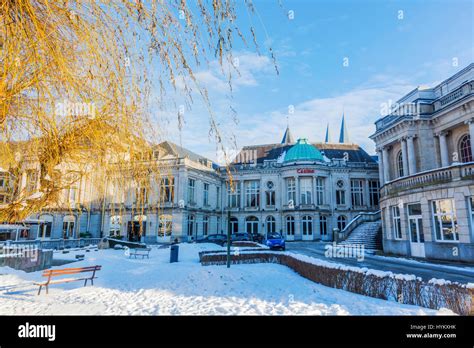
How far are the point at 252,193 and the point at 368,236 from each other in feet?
70.8

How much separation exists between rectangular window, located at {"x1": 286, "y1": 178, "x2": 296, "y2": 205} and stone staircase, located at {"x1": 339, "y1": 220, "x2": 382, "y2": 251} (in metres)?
13.3

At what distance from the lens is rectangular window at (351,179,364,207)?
42969 millimetres

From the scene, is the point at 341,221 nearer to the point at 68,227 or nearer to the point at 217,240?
the point at 217,240

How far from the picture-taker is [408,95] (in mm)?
27469

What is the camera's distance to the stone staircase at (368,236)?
24.5 m

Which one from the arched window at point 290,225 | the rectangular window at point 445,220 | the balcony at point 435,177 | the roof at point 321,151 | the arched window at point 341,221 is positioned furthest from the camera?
the roof at point 321,151

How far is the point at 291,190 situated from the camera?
140 feet

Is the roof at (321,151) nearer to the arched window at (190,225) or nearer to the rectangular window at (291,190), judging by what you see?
the rectangular window at (291,190)

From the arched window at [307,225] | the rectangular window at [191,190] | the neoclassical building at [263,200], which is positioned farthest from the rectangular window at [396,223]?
the rectangular window at [191,190]

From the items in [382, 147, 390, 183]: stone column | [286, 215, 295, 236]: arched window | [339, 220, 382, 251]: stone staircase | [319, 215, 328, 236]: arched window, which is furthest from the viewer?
[286, 215, 295, 236]: arched window

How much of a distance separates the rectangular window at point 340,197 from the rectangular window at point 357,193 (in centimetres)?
142

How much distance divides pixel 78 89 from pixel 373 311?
681 cm

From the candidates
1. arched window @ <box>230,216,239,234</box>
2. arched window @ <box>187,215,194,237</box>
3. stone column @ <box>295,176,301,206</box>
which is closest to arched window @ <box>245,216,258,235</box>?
arched window @ <box>230,216,239,234</box>

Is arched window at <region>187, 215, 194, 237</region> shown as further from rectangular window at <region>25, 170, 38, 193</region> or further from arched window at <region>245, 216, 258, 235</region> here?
rectangular window at <region>25, 170, 38, 193</region>
